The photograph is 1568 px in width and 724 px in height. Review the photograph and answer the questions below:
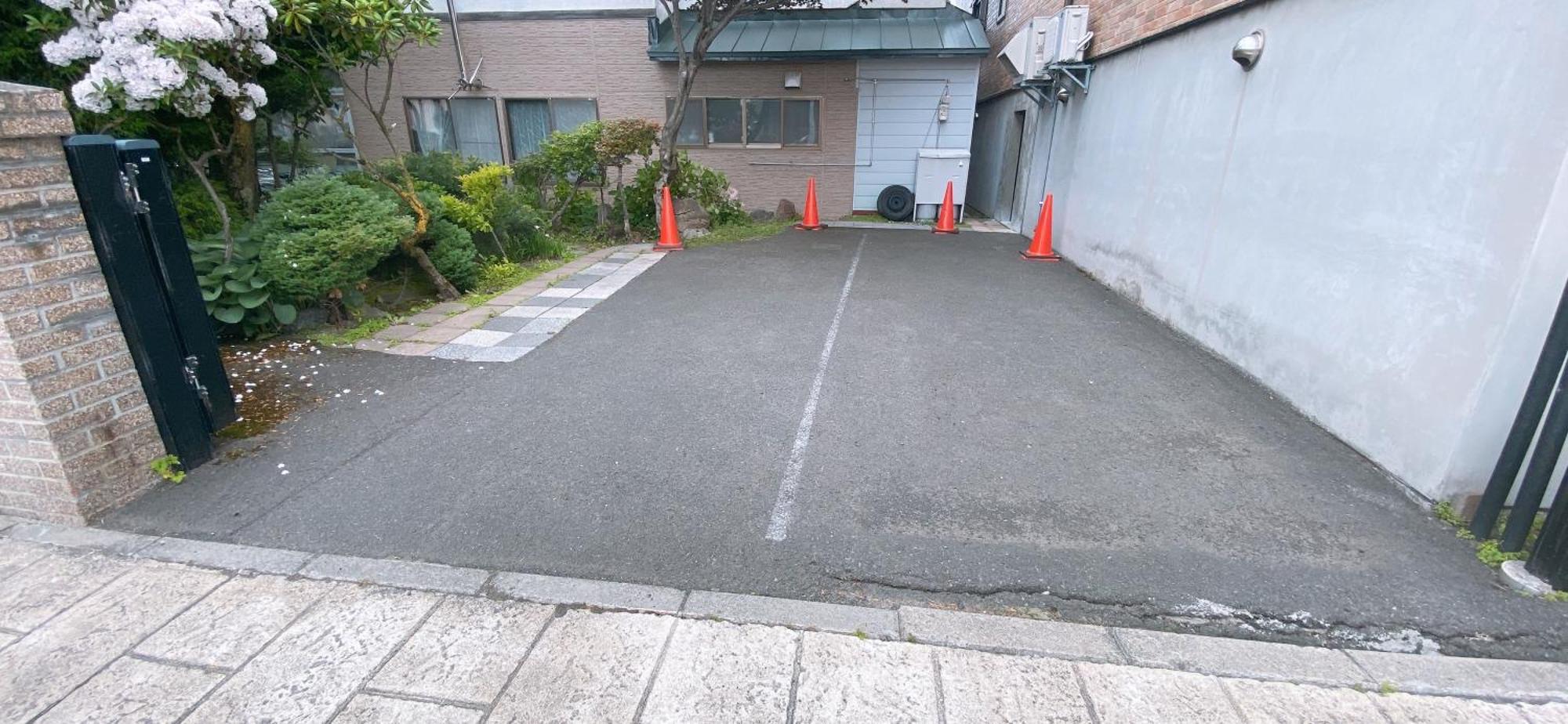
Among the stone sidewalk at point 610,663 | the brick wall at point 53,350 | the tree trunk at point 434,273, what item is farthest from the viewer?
the tree trunk at point 434,273

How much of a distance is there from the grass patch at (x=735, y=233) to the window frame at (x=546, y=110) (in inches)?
145

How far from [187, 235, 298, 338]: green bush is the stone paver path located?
2.10 feet

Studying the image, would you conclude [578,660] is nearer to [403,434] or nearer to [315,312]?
[403,434]

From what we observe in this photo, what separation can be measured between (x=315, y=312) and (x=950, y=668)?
5311 mm

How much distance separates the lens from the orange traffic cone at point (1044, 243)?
336 inches

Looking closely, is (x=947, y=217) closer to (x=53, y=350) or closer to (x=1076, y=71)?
(x=1076, y=71)

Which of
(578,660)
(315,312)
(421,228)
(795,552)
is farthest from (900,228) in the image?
(578,660)

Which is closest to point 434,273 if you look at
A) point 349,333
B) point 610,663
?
point 349,333

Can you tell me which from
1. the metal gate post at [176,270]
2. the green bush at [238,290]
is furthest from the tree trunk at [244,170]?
the metal gate post at [176,270]

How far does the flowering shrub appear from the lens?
3.89m

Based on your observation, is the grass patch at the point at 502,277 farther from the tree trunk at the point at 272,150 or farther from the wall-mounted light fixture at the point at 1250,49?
the wall-mounted light fixture at the point at 1250,49

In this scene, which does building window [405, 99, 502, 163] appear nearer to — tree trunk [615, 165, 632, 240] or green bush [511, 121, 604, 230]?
green bush [511, 121, 604, 230]

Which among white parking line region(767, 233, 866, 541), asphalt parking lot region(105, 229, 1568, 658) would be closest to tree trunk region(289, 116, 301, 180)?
asphalt parking lot region(105, 229, 1568, 658)

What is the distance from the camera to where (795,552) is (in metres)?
2.62
